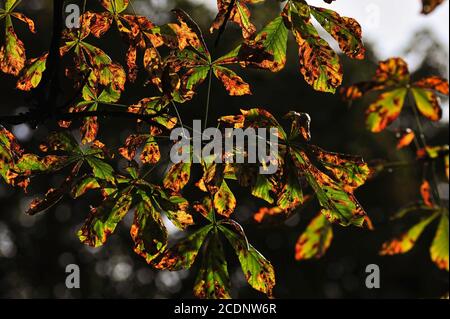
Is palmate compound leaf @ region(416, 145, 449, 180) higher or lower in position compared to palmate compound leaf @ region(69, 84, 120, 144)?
lower

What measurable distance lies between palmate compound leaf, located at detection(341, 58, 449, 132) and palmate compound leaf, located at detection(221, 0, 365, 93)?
31 cm

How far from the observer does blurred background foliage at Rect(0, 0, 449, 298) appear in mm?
9648

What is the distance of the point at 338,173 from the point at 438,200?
494 millimetres

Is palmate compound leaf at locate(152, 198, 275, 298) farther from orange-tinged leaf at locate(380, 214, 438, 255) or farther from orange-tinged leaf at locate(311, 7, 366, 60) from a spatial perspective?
orange-tinged leaf at locate(380, 214, 438, 255)

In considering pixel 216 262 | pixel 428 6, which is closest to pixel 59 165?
pixel 216 262

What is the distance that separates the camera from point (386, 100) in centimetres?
122

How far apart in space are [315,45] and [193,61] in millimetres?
175

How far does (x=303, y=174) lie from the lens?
0.76 m

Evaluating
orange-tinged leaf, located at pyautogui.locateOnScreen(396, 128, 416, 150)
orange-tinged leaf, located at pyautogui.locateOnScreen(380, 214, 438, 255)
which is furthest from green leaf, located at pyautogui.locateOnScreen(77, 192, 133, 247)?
orange-tinged leaf, located at pyautogui.locateOnScreen(396, 128, 416, 150)

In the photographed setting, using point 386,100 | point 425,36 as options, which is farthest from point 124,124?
point 386,100

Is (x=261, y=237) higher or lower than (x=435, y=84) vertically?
higher

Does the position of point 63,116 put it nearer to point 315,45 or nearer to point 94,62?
point 94,62

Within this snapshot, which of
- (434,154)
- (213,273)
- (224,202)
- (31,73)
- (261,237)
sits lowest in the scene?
(213,273)

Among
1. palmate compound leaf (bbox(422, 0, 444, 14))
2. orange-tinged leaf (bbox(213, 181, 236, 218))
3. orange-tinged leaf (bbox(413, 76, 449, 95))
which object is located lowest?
orange-tinged leaf (bbox(213, 181, 236, 218))
